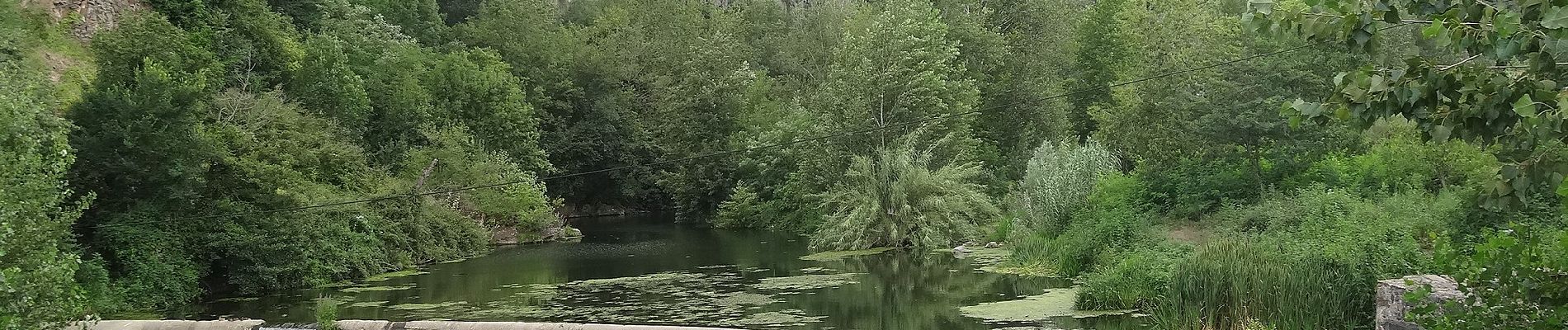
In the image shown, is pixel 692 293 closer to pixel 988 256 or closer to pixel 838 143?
pixel 988 256

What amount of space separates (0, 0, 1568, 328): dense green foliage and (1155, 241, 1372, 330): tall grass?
0.12 feet

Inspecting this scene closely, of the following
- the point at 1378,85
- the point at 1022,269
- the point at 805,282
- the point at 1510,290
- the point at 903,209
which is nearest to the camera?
the point at 1378,85

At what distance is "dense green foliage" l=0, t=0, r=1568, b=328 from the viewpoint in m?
5.46

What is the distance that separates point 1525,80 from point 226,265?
23728 mm

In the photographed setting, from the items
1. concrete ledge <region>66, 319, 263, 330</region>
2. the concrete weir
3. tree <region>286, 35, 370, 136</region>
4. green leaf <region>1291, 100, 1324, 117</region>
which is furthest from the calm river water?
green leaf <region>1291, 100, 1324, 117</region>

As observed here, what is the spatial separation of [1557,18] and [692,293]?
59.6 feet

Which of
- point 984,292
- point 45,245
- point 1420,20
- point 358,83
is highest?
point 358,83

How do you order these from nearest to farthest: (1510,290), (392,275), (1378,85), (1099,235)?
(1378,85), (1510,290), (1099,235), (392,275)

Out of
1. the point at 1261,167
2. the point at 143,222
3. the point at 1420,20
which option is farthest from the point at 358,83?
the point at 1420,20

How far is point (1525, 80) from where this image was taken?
3.89 m

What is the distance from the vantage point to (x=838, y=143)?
114ft

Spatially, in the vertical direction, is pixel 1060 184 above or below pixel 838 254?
above

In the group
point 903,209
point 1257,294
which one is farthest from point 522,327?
point 903,209

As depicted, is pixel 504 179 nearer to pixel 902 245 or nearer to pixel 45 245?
pixel 902 245
